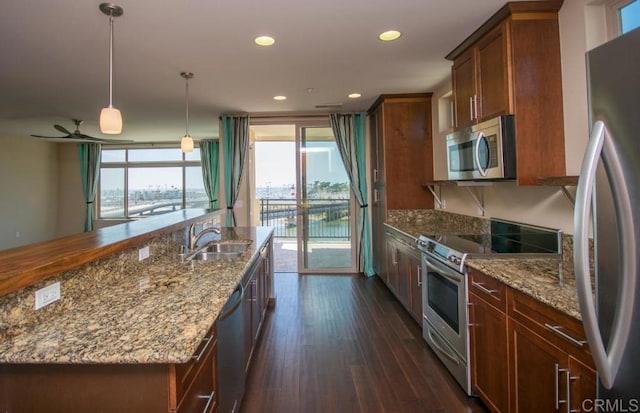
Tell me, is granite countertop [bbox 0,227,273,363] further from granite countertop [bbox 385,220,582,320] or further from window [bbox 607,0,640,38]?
window [bbox 607,0,640,38]

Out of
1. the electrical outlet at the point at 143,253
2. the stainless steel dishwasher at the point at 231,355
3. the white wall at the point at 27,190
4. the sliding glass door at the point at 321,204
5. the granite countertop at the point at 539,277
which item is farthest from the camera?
the white wall at the point at 27,190

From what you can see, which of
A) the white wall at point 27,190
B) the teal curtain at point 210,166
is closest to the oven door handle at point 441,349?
the teal curtain at point 210,166

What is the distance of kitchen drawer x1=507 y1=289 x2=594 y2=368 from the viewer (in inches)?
48.8

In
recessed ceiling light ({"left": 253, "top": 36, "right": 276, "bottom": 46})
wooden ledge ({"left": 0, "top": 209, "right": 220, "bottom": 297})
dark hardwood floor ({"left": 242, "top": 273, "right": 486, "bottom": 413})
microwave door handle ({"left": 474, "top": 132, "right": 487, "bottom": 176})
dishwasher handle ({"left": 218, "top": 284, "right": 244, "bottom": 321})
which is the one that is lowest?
dark hardwood floor ({"left": 242, "top": 273, "right": 486, "bottom": 413})

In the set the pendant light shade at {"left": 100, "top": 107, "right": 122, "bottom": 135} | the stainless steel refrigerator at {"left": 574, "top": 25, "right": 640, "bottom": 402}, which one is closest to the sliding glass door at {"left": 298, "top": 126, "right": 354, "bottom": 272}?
the pendant light shade at {"left": 100, "top": 107, "right": 122, "bottom": 135}

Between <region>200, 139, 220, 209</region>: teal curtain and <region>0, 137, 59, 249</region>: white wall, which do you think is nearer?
<region>0, 137, 59, 249</region>: white wall

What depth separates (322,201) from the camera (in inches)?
206

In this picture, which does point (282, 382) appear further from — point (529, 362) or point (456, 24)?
point (456, 24)

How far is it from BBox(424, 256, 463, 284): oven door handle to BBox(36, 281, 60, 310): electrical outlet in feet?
7.19

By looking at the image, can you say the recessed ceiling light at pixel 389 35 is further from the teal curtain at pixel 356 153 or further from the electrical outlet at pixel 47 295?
the electrical outlet at pixel 47 295

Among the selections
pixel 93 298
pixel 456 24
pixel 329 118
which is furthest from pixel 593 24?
pixel 329 118

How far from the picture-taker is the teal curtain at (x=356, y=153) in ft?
16.5

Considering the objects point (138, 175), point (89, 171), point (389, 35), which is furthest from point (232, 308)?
point (89, 171)

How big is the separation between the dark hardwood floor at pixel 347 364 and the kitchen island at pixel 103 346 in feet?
3.44
